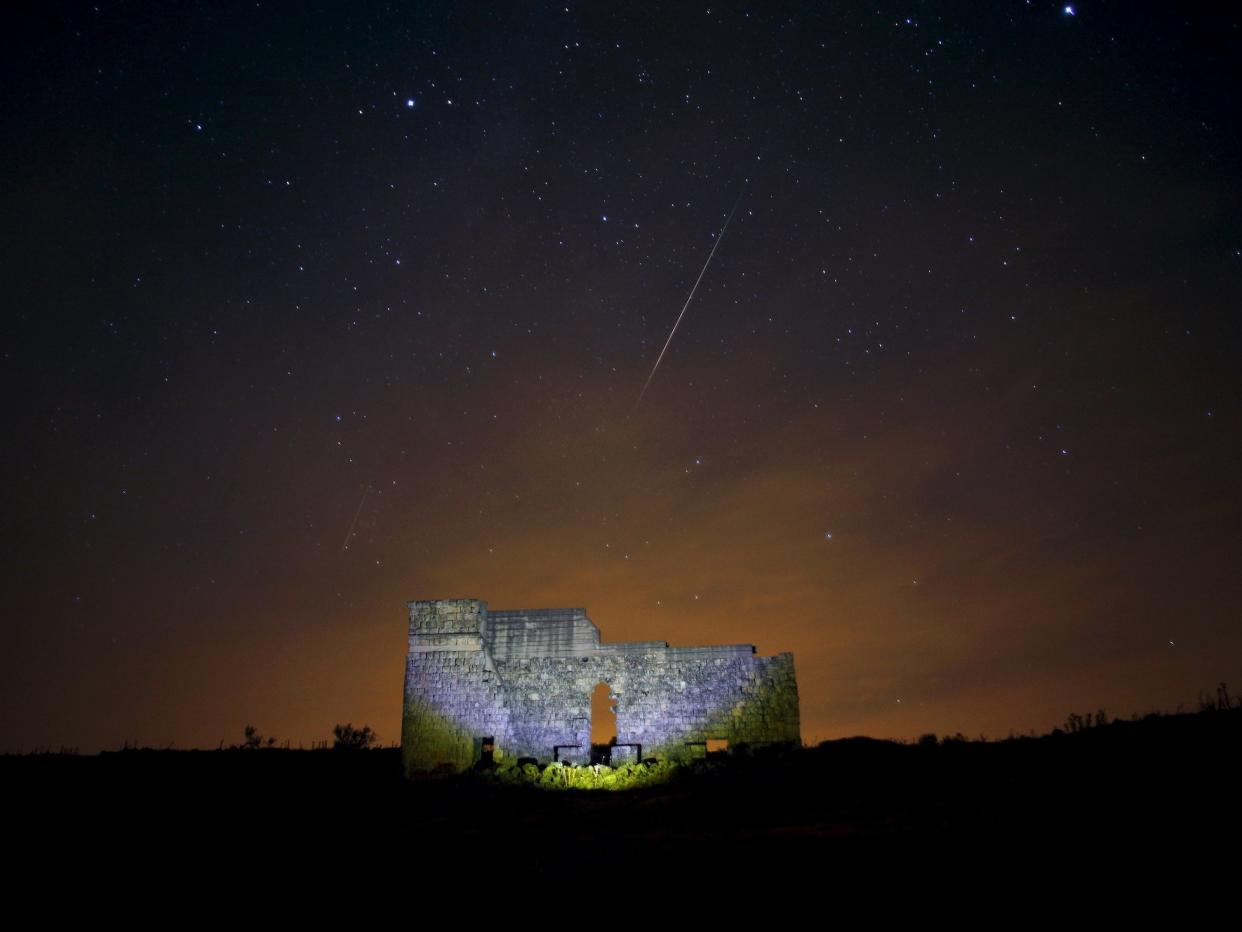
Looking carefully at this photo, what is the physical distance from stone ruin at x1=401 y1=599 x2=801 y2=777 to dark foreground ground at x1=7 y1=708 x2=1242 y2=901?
160 cm

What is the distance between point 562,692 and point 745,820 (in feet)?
31.5

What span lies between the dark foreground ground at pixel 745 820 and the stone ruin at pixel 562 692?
160 centimetres

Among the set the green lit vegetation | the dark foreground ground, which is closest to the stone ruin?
the green lit vegetation

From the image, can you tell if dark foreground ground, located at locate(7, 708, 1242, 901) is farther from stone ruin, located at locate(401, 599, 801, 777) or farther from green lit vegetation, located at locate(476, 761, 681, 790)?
stone ruin, located at locate(401, 599, 801, 777)

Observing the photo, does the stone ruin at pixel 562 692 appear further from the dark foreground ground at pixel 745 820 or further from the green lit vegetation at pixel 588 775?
the dark foreground ground at pixel 745 820

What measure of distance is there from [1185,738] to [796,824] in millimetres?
6937

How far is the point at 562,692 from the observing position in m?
23.6

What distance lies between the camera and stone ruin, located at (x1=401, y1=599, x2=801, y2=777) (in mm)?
22734

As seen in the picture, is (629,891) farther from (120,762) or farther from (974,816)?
(120,762)

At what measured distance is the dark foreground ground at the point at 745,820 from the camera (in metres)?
9.19

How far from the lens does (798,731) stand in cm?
2266

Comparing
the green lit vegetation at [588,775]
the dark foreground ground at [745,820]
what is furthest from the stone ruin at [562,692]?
the dark foreground ground at [745,820]

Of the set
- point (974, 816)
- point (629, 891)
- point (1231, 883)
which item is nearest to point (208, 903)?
point (629, 891)

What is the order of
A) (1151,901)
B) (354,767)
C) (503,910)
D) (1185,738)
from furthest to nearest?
(354,767)
(1185,738)
(503,910)
(1151,901)
